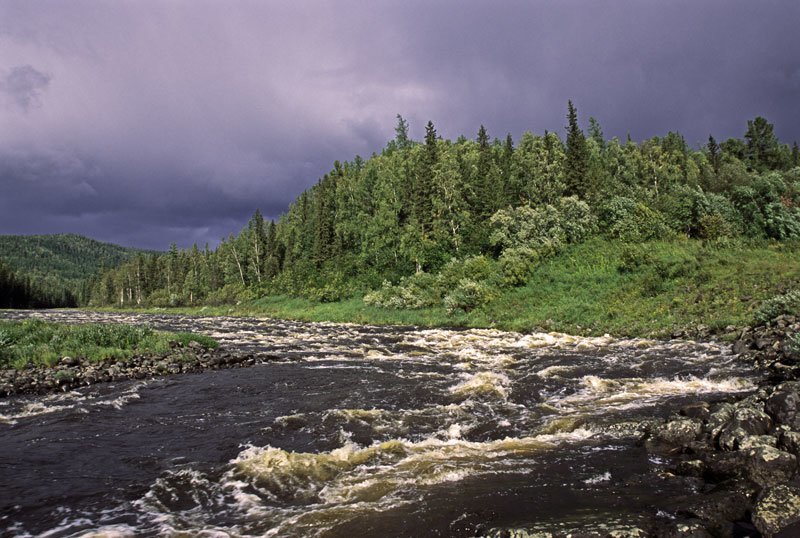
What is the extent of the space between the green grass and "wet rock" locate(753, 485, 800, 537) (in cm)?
2263

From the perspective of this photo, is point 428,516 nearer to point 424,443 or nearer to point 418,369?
point 424,443

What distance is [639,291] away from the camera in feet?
103

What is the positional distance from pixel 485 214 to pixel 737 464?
58.0 m

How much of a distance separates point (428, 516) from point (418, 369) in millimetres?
12500

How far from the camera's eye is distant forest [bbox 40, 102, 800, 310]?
143 ft

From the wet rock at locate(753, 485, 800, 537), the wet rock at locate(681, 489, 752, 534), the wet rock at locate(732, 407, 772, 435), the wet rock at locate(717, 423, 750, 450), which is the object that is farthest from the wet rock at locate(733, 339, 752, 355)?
the wet rock at locate(753, 485, 800, 537)

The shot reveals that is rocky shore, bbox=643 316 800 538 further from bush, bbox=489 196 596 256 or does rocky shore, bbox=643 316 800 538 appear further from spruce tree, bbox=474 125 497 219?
spruce tree, bbox=474 125 497 219

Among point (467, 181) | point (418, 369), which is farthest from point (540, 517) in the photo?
point (467, 181)

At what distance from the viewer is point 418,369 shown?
19188 millimetres

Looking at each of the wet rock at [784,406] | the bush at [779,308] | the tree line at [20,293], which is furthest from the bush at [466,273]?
the tree line at [20,293]

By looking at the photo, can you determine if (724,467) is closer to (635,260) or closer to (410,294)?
(635,260)

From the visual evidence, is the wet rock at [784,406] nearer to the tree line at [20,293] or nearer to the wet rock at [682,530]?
the wet rock at [682,530]

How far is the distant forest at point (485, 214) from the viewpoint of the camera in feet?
143

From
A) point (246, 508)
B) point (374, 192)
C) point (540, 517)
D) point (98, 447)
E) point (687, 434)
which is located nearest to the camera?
point (540, 517)
